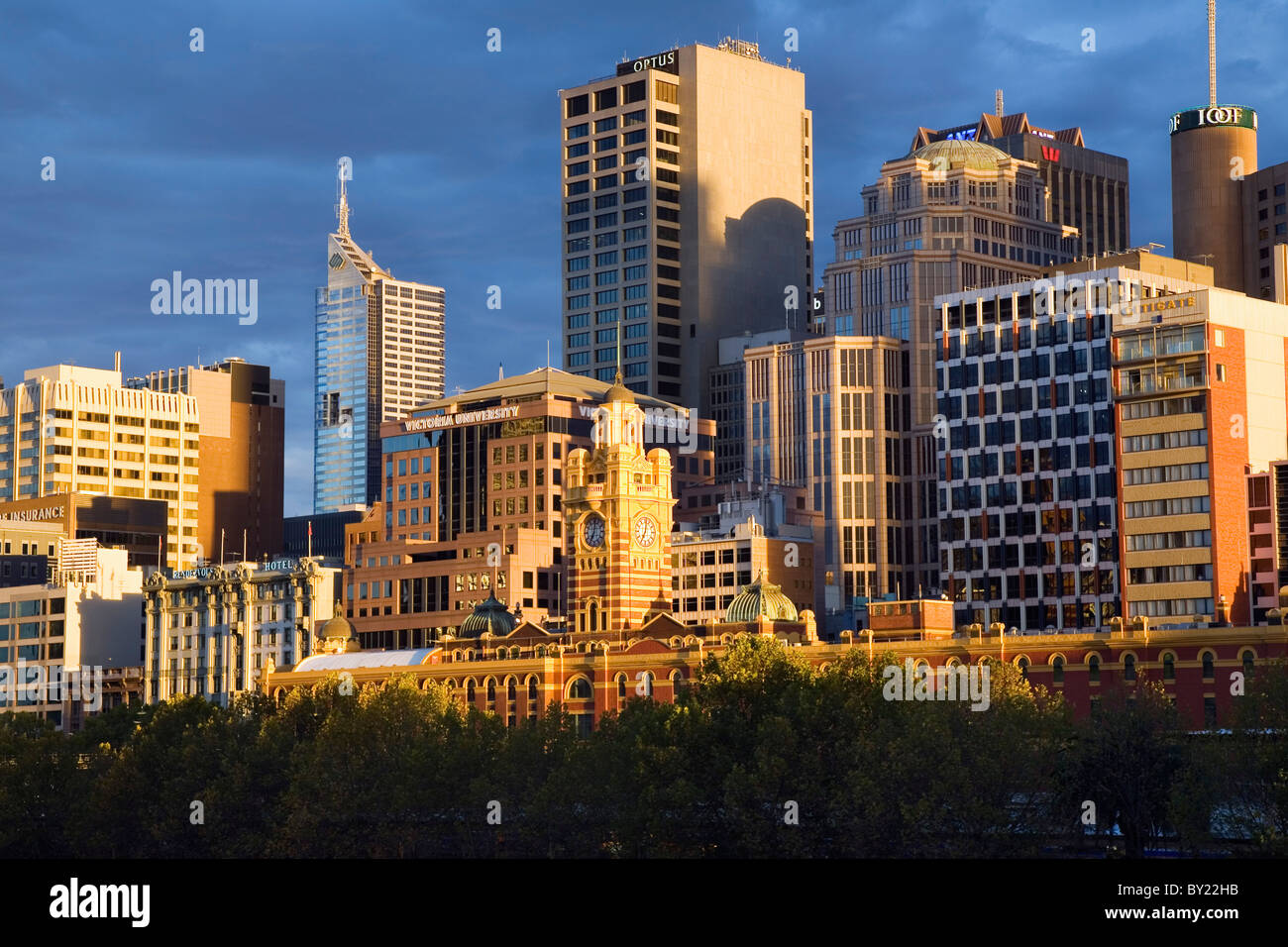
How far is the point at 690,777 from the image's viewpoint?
136 m

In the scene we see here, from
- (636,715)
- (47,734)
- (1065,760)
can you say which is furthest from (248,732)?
(1065,760)

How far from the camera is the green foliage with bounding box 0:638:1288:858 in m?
127

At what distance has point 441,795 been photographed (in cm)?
15012

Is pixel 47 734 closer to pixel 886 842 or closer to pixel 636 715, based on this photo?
pixel 636 715

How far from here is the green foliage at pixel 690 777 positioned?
127 meters
